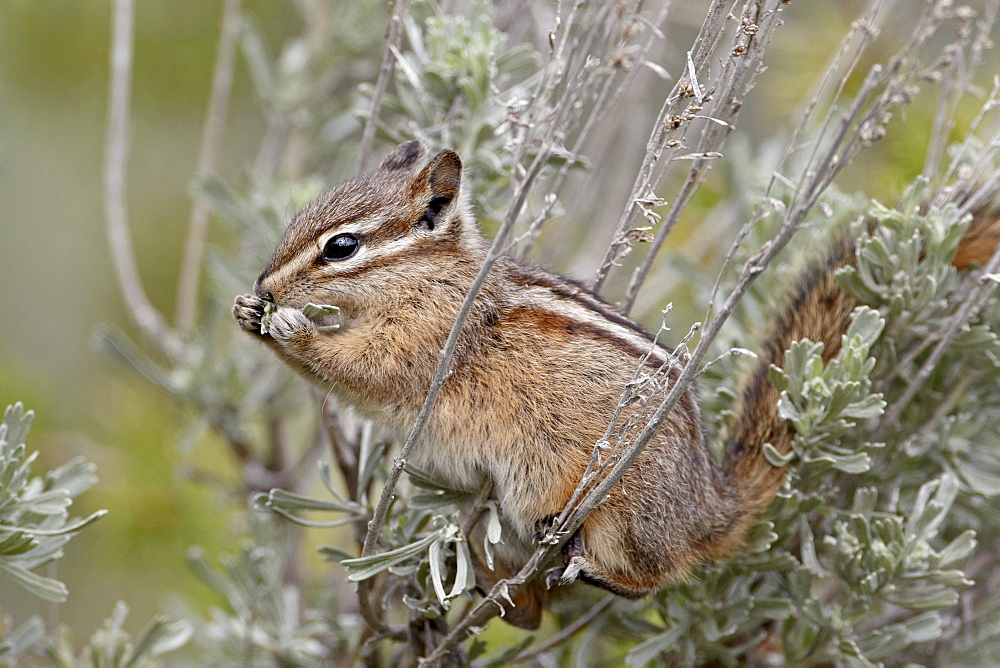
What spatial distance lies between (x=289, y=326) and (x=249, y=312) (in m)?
0.09

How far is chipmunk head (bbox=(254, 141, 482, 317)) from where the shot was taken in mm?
2127

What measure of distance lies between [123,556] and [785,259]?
8.87ft

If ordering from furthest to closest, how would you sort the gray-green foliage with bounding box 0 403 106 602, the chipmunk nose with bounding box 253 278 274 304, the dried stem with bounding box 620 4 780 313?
1. the chipmunk nose with bounding box 253 278 274 304
2. the gray-green foliage with bounding box 0 403 106 602
3. the dried stem with bounding box 620 4 780 313

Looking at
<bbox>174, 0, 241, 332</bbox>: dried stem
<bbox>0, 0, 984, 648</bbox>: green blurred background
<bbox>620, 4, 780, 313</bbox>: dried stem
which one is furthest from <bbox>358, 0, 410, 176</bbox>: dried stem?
<bbox>0, 0, 984, 648</bbox>: green blurred background

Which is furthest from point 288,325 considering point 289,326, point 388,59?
point 388,59

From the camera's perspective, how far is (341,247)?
2162mm

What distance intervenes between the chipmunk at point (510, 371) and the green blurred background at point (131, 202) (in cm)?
107

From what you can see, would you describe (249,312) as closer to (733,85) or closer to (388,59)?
(388,59)

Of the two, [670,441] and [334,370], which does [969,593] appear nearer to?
[670,441]

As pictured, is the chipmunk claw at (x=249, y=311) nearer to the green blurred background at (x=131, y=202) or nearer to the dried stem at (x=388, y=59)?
the dried stem at (x=388, y=59)

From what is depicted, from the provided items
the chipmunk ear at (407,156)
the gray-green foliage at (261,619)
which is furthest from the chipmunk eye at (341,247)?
the gray-green foliage at (261,619)

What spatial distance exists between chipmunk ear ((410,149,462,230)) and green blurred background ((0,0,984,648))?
3.48 feet

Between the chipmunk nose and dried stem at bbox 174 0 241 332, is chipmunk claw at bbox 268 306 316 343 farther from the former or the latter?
dried stem at bbox 174 0 241 332

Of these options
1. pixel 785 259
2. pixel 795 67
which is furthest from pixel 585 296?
pixel 795 67
